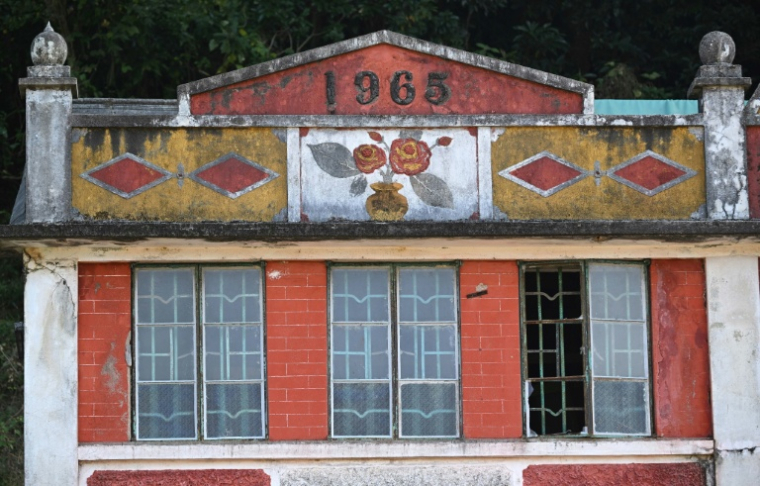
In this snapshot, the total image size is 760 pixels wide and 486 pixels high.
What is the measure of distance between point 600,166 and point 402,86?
2.08 metres

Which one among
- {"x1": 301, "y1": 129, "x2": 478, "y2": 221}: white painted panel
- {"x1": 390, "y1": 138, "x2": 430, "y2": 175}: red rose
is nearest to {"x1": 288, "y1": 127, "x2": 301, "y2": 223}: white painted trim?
{"x1": 301, "y1": 129, "x2": 478, "y2": 221}: white painted panel

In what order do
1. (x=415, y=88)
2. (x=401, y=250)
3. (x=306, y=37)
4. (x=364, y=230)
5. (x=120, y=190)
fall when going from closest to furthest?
1. (x=364, y=230)
2. (x=120, y=190)
3. (x=401, y=250)
4. (x=415, y=88)
5. (x=306, y=37)

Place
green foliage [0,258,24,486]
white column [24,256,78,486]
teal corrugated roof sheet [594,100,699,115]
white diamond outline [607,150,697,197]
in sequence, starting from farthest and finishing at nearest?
1. green foliage [0,258,24,486]
2. teal corrugated roof sheet [594,100,699,115]
3. white diamond outline [607,150,697,197]
4. white column [24,256,78,486]

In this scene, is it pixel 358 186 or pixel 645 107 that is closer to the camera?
pixel 358 186

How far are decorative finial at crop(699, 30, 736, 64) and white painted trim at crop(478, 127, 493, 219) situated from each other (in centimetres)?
229

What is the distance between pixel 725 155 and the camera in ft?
41.2

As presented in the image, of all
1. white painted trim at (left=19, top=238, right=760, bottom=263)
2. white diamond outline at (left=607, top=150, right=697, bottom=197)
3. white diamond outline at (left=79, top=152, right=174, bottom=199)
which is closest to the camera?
white painted trim at (left=19, top=238, right=760, bottom=263)

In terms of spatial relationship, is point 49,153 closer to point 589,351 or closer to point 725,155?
point 589,351

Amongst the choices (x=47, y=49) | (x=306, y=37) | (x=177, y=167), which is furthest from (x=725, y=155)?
(x=306, y=37)

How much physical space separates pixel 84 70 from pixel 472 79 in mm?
8202

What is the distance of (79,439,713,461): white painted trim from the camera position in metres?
12.1

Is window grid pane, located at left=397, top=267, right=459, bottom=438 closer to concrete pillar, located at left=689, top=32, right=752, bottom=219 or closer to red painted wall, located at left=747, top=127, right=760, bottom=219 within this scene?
concrete pillar, located at left=689, top=32, right=752, bottom=219

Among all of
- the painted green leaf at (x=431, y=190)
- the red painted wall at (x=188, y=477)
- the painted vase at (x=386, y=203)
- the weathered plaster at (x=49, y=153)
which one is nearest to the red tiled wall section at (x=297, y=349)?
the red painted wall at (x=188, y=477)

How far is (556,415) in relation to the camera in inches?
494
